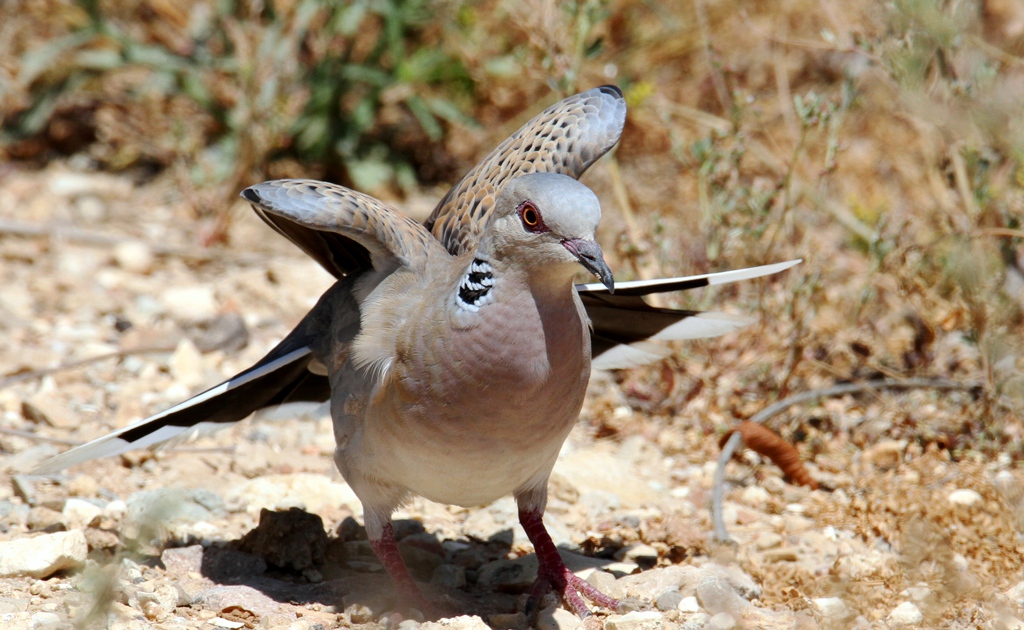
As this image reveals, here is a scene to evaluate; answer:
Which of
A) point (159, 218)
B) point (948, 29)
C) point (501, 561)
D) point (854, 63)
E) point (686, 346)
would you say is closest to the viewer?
point (948, 29)

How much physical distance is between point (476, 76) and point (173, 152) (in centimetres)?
208

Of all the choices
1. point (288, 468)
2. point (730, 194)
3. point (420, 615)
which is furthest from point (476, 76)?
point (420, 615)

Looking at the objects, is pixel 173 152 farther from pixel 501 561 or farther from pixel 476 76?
pixel 501 561

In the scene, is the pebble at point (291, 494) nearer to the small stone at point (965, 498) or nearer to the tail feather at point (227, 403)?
the tail feather at point (227, 403)

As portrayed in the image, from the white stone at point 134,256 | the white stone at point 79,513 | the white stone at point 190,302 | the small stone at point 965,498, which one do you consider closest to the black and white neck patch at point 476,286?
the white stone at point 79,513

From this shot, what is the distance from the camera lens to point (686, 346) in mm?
5086

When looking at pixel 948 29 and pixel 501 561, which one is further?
pixel 501 561

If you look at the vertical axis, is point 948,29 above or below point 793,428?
above

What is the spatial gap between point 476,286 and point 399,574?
111 cm

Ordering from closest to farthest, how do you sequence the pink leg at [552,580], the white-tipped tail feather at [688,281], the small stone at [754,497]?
1. the pink leg at [552,580]
2. the white-tipped tail feather at [688,281]
3. the small stone at [754,497]

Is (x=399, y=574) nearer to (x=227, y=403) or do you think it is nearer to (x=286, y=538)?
(x=286, y=538)

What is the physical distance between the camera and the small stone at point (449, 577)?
13.3 ft

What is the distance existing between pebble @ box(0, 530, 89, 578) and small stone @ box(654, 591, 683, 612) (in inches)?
74.3

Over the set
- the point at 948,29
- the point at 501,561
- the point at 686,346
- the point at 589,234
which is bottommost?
the point at 501,561
